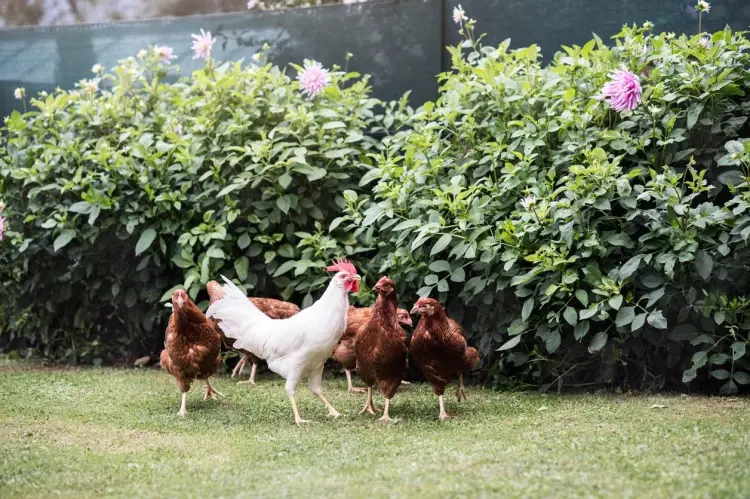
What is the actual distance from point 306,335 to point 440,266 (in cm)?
144

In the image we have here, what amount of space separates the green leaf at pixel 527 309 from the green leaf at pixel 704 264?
3.89 ft

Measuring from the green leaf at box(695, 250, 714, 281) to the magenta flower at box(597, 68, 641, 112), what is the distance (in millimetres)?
1202

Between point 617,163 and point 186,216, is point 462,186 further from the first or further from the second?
point 186,216

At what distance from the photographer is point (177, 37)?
29.9 feet

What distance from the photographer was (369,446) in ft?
15.7

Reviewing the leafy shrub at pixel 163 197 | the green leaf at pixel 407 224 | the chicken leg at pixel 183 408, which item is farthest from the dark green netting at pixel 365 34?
the chicken leg at pixel 183 408

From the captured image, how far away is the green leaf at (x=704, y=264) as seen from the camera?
221 inches

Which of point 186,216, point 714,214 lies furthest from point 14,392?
point 714,214

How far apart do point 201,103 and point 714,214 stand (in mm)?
4696

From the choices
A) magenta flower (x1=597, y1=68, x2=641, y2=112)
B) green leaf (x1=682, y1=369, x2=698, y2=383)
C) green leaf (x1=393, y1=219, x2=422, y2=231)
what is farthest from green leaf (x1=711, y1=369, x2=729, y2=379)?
green leaf (x1=393, y1=219, x2=422, y2=231)

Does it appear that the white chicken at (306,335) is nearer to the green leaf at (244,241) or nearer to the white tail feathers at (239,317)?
the white tail feathers at (239,317)

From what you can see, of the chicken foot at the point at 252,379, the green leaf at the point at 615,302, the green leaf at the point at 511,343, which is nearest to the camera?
the green leaf at the point at 615,302

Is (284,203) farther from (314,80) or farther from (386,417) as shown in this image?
(386,417)

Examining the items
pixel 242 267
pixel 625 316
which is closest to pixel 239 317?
pixel 242 267
